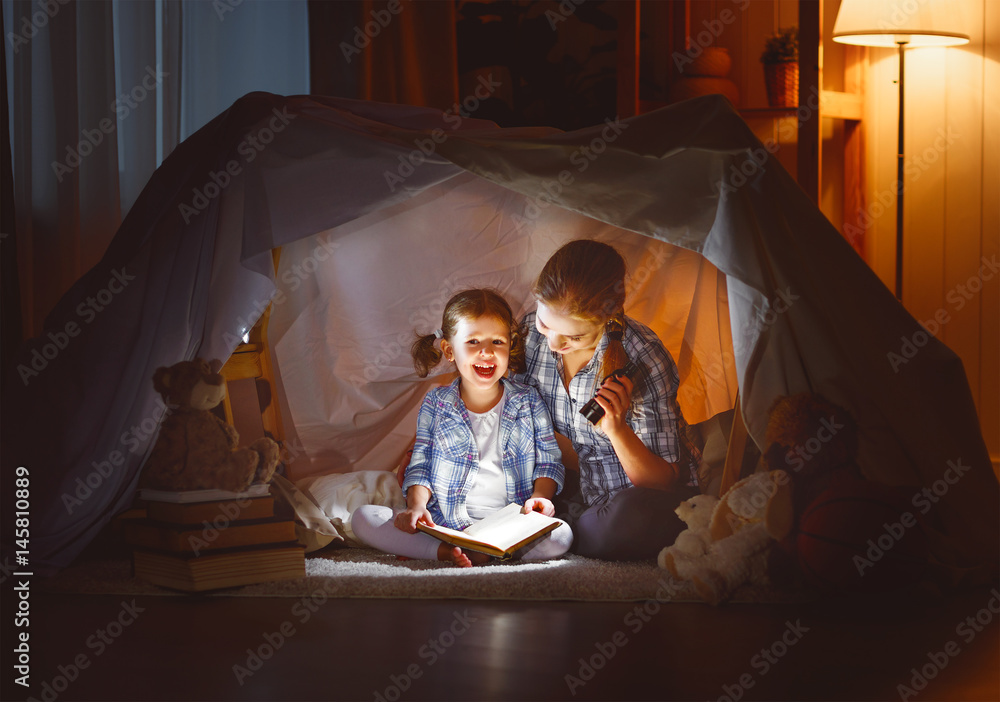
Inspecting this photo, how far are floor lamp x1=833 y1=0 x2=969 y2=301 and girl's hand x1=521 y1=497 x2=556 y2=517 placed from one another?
1.44 meters

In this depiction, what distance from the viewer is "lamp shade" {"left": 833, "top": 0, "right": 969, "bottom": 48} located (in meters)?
2.56

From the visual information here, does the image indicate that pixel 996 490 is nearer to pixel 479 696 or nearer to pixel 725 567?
pixel 725 567

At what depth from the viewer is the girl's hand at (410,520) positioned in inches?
74.4

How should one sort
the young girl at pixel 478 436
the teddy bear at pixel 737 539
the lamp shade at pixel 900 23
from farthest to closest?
the lamp shade at pixel 900 23 → the young girl at pixel 478 436 → the teddy bear at pixel 737 539

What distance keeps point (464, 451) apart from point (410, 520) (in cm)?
20

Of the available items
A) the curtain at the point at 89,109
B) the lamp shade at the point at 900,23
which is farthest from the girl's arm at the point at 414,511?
the lamp shade at the point at 900,23

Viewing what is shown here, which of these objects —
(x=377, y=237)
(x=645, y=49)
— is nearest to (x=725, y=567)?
(x=377, y=237)

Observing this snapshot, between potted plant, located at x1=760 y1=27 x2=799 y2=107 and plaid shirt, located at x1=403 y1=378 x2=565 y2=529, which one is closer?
plaid shirt, located at x1=403 y1=378 x2=565 y2=529

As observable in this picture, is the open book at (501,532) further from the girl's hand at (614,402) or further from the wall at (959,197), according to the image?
the wall at (959,197)

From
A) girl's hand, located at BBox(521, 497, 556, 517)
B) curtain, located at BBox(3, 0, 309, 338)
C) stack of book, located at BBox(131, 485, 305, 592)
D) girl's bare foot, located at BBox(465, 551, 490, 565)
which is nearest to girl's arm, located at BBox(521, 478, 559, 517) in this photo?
girl's hand, located at BBox(521, 497, 556, 517)

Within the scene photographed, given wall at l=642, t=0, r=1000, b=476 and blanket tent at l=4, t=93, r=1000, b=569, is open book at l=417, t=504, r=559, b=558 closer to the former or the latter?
blanket tent at l=4, t=93, r=1000, b=569

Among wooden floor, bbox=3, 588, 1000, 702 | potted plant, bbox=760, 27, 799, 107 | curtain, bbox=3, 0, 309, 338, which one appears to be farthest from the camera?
potted plant, bbox=760, 27, 799, 107

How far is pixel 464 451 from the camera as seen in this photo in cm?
201

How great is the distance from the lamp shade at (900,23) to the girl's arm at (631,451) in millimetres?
1382
